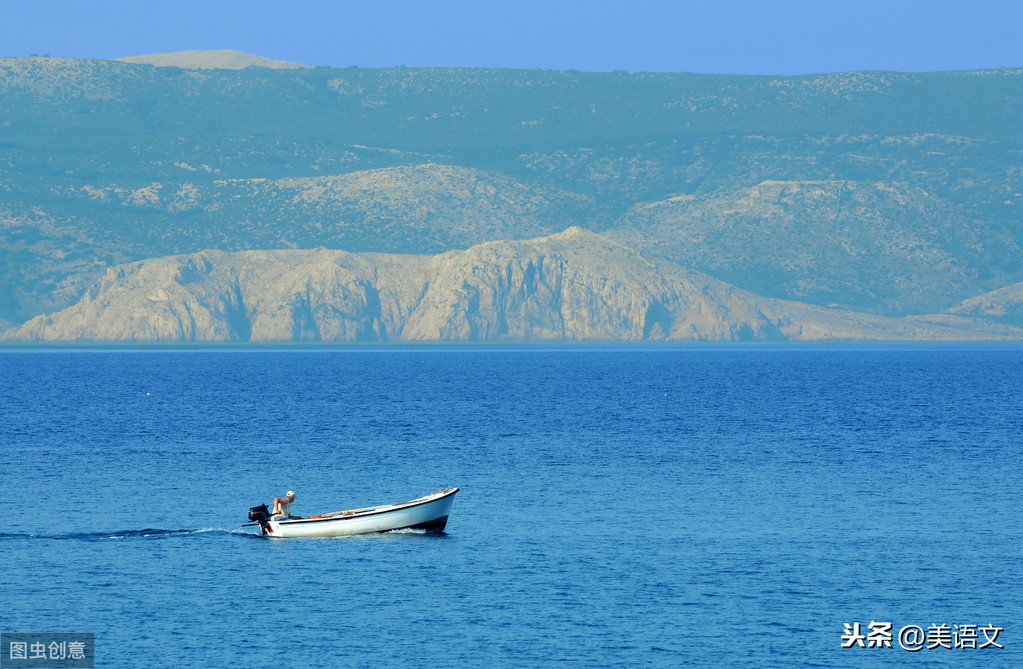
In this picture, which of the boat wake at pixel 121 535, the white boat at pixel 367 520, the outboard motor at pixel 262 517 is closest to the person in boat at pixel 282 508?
the white boat at pixel 367 520

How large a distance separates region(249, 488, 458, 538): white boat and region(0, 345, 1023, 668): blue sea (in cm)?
52

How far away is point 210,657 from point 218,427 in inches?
2989

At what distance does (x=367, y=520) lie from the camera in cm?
6506

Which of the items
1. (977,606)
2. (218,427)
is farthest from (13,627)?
(218,427)

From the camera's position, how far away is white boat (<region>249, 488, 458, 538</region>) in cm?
6488

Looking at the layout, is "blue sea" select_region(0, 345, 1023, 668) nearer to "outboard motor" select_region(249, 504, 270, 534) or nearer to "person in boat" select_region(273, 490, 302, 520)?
"outboard motor" select_region(249, 504, 270, 534)

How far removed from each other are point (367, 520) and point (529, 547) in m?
8.04

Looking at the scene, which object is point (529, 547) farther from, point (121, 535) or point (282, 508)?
point (121, 535)

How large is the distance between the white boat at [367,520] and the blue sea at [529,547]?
521 millimetres

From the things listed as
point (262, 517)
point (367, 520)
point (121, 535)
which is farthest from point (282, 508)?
point (121, 535)

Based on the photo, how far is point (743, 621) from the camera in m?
49.4

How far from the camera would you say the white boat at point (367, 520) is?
6488 centimetres

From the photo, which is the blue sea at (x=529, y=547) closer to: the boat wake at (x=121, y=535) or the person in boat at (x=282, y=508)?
the boat wake at (x=121, y=535)

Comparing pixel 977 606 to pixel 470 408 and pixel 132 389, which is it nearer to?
pixel 470 408
